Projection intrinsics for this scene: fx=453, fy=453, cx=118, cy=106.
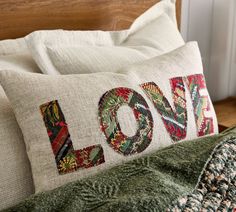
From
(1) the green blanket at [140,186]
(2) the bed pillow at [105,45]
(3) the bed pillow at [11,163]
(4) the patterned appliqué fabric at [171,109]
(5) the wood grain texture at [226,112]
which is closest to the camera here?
(1) the green blanket at [140,186]

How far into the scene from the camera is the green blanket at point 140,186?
0.71 metres

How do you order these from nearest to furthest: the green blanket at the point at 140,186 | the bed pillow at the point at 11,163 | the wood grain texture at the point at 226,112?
the green blanket at the point at 140,186 < the bed pillow at the point at 11,163 < the wood grain texture at the point at 226,112

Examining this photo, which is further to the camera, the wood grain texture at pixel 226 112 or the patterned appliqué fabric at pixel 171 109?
the wood grain texture at pixel 226 112

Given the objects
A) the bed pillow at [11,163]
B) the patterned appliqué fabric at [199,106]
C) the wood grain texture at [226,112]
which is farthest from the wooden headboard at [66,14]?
the wood grain texture at [226,112]

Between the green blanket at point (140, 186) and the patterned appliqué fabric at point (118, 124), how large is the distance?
0.05m

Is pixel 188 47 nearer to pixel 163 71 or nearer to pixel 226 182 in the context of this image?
pixel 163 71

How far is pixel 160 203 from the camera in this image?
70 centimetres

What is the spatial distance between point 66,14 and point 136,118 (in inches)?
19.6

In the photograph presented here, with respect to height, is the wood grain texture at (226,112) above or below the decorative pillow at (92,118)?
below

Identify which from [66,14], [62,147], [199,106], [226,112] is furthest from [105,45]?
[226,112]

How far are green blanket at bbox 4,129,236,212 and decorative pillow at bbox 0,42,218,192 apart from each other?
0.20 feet

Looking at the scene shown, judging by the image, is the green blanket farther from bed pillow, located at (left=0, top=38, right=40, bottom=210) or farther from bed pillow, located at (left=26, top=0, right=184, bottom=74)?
bed pillow, located at (left=26, top=0, right=184, bottom=74)

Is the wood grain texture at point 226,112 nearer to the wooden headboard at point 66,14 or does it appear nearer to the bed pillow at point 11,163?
the wooden headboard at point 66,14

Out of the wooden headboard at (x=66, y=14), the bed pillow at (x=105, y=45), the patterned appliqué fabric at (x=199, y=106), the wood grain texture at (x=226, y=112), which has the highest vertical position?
the wooden headboard at (x=66, y=14)
